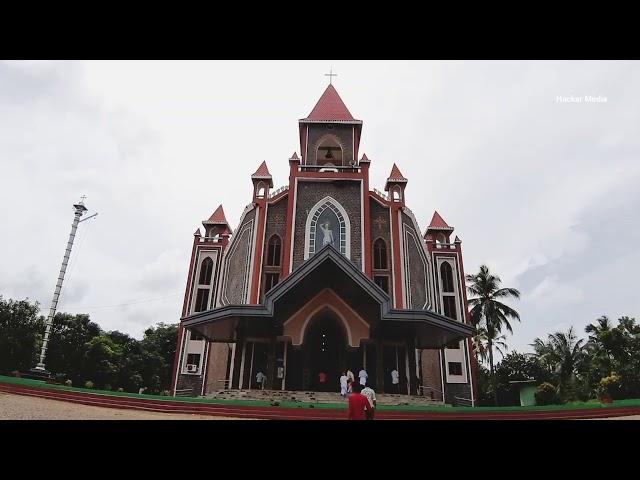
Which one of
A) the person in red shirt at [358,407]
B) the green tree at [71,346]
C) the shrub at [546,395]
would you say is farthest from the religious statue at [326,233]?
the green tree at [71,346]

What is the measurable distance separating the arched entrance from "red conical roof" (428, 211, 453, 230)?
11588mm

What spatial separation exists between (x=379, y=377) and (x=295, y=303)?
435 cm

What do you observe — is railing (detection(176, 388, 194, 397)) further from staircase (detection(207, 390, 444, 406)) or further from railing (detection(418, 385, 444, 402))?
railing (detection(418, 385, 444, 402))

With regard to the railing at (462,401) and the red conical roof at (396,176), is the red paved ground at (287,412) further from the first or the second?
the red conical roof at (396,176)

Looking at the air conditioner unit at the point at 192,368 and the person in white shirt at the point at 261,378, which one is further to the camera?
the air conditioner unit at the point at 192,368

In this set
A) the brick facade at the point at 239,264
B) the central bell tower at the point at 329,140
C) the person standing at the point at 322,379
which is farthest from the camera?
the central bell tower at the point at 329,140

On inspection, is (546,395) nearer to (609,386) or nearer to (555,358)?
(609,386)

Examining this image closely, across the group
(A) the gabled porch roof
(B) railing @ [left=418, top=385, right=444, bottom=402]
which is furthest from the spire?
(B) railing @ [left=418, top=385, right=444, bottom=402]

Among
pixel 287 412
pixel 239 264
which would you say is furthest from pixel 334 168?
pixel 287 412

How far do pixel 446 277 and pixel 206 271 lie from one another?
14205 millimetres

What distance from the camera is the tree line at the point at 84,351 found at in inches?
1076
